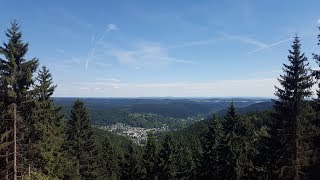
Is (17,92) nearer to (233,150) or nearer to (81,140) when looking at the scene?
(81,140)

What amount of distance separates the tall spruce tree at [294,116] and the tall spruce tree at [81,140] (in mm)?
24975

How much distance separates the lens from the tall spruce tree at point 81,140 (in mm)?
45562

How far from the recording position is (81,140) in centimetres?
4581

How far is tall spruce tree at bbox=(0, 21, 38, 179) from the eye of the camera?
882 inches

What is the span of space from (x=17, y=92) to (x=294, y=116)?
21.2 meters

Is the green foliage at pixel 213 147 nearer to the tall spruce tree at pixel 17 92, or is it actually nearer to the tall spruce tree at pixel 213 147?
the tall spruce tree at pixel 213 147

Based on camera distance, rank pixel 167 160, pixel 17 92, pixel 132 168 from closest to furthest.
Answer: pixel 17 92, pixel 167 160, pixel 132 168

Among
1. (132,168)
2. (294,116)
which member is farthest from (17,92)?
(132,168)

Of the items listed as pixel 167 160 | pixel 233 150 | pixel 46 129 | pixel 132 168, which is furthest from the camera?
pixel 132 168

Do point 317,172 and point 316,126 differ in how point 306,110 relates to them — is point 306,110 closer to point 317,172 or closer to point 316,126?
point 316,126

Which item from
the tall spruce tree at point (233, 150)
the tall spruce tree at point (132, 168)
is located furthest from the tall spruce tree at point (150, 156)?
the tall spruce tree at point (233, 150)

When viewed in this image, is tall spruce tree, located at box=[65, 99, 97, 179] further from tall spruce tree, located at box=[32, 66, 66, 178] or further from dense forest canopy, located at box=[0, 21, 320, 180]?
tall spruce tree, located at box=[32, 66, 66, 178]

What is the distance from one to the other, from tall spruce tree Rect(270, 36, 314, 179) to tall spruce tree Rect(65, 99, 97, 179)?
24975mm

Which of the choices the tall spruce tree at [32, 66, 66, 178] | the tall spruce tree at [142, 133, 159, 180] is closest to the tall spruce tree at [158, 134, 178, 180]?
the tall spruce tree at [142, 133, 159, 180]
